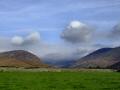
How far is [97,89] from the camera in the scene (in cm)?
3791

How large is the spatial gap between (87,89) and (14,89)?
7553 mm

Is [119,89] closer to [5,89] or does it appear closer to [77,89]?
[77,89]

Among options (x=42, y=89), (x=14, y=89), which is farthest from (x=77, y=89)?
(x=14, y=89)

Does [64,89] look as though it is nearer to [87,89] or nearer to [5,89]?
[87,89]

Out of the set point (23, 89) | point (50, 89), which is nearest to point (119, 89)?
point (50, 89)

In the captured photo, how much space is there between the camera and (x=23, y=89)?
36.9 m

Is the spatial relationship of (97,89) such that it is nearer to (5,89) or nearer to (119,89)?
(119,89)

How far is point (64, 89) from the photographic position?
1464 inches

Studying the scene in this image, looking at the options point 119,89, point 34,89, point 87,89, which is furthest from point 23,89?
point 119,89

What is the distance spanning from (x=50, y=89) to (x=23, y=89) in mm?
2742

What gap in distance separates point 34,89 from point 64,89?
3.07m

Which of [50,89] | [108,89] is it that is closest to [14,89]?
[50,89]

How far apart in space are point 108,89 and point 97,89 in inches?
45.6

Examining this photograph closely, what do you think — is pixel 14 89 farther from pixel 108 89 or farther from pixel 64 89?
pixel 108 89
